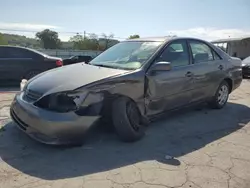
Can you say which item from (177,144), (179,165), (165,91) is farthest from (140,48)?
(179,165)

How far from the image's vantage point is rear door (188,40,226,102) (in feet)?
18.1

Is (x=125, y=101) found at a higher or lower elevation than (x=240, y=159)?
higher

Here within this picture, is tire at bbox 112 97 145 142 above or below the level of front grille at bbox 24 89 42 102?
below

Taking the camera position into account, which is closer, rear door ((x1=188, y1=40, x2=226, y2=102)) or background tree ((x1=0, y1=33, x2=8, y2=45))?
rear door ((x1=188, y1=40, x2=226, y2=102))

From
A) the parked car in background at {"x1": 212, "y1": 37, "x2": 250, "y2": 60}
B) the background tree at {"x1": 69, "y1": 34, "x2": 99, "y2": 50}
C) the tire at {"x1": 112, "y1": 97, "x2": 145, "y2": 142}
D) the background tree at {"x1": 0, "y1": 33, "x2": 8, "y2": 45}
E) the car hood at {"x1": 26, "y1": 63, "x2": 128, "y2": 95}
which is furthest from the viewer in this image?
the background tree at {"x1": 69, "y1": 34, "x2": 99, "y2": 50}

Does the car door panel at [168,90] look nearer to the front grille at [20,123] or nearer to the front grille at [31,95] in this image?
the front grille at [31,95]

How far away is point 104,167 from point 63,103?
3.25 ft

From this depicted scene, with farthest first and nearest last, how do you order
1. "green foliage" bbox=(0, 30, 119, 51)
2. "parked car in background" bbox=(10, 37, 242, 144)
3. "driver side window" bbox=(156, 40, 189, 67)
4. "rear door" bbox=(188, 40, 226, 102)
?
"green foliage" bbox=(0, 30, 119, 51) < "rear door" bbox=(188, 40, 226, 102) < "driver side window" bbox=(156, 40, 189, 67) < "parked car in background" bbox=(10, 37, 242, 144)

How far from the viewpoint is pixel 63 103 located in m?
3.79

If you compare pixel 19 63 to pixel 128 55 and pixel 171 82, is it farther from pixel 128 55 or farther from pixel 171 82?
pixel 171 82

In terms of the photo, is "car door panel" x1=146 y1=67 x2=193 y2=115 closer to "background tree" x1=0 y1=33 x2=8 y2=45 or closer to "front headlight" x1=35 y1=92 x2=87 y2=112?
"front headlight" x1=35 y1=92 x2=87 y2=112

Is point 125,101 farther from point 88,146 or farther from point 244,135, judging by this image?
point 244,135

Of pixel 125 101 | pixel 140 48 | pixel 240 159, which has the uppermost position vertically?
pixel 140 48

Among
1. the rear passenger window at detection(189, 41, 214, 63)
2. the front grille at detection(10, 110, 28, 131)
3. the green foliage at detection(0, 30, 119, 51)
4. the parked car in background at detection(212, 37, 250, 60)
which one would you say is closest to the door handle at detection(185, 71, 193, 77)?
the rear passenger window at detection(189, 41, 214, 63)
